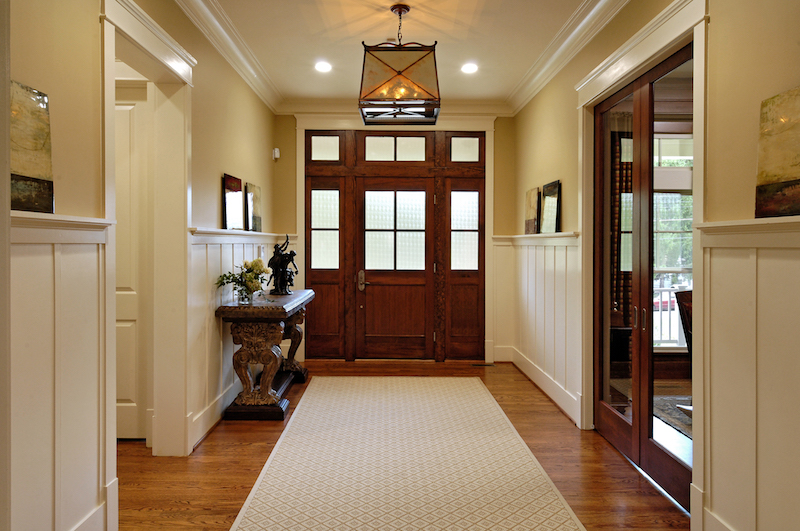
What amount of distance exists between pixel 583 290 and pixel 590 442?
41.3 inches

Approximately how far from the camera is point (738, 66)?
198 centimetres

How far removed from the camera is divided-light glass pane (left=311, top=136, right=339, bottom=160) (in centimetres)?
582

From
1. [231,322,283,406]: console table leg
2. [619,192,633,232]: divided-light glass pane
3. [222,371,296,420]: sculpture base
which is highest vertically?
[619,192,633,232]: divided-light glass pane

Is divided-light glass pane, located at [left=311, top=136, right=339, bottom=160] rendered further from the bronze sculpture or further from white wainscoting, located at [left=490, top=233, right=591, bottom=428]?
white wainscoting, located at [left=490, top=233, right=591, bottom=428]

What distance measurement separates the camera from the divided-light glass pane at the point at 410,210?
5.84m

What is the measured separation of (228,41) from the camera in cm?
380

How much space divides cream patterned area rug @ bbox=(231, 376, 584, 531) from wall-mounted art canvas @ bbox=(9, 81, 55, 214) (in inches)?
65.0

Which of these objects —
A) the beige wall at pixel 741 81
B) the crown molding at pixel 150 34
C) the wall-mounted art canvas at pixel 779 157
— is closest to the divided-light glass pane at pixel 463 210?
the crown molding at pixel 150 34

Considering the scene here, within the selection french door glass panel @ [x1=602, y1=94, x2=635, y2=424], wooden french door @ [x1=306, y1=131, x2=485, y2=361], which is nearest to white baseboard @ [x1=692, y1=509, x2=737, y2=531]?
french door glass panel @ [x1=602, y1=94, x2=635, y2=424]

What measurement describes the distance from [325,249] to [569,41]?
11.0 ft

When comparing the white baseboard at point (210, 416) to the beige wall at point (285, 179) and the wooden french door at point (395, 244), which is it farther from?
the beige wall at point (285, 179)

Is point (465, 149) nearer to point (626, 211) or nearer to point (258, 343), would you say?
point (626, 211)

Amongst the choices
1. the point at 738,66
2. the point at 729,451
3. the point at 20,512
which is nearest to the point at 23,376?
the point at 20,512

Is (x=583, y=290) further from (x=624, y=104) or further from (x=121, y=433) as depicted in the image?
(x=121, y=433)
